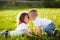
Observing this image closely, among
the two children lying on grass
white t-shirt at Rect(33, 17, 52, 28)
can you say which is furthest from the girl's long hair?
white t-shirt at Rect(33, 17, 52, 28)

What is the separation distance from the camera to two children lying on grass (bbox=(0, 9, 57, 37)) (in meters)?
1.10

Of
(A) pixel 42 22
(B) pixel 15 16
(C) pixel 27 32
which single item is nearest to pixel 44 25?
(A) pixel 42 22

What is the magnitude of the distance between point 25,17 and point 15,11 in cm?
10

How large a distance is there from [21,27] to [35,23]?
128 millimetres

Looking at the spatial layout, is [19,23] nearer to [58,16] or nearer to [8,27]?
[8,27]

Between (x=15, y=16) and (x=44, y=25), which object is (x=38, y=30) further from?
(x=15, y=16)

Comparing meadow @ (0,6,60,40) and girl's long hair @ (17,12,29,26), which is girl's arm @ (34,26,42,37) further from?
girl's long hair @ (17,12,29,26)

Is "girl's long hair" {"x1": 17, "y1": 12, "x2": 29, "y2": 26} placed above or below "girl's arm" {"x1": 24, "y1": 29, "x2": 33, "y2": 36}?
above

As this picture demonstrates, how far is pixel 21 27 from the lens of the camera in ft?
3.64

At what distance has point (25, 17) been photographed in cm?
112

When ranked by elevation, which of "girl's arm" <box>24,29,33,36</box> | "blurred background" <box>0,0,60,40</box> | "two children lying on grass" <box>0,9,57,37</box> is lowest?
"girl's arm" <box>24,29,33,36</box>

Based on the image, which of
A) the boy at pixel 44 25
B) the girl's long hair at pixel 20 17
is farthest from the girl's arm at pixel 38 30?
the girl's long hair at pixel 20 17

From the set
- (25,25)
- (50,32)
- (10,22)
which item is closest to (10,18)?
(10,22)

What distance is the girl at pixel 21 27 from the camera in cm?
110
